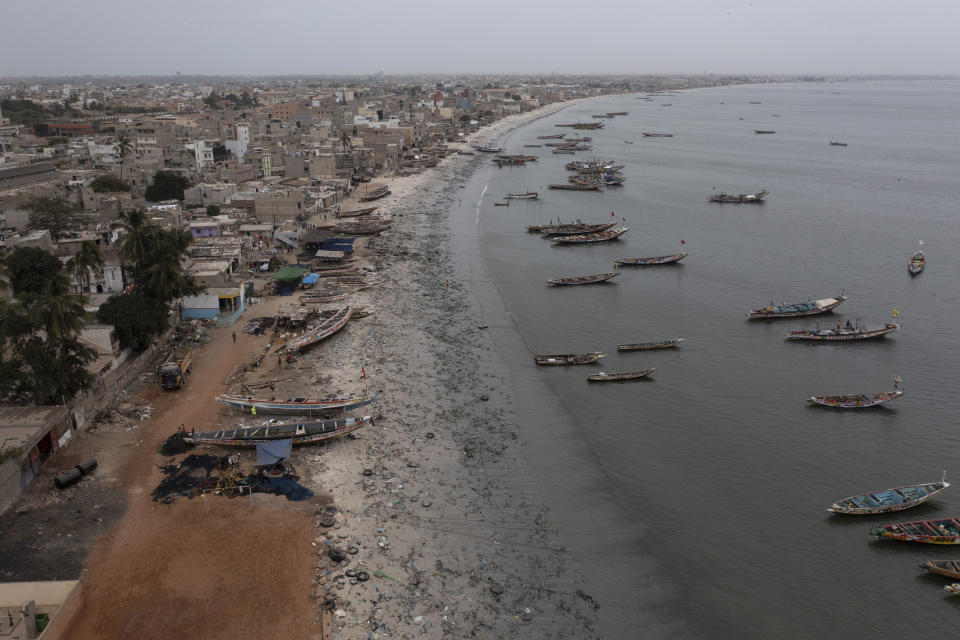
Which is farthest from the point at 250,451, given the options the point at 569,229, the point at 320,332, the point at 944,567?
the point at 569,229

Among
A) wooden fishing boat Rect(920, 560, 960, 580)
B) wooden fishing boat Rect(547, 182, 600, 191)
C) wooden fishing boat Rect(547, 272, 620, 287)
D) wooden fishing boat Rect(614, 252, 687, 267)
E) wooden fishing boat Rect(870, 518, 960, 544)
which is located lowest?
wooden fishing boat Rect(920, 560, 960, 580)

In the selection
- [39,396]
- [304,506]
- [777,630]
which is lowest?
[777,630]

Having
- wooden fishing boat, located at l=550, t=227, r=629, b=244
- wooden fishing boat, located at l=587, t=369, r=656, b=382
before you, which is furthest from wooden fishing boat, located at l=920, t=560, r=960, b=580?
wooden fishing boat, located at l=550, t=227, r=629, b=244

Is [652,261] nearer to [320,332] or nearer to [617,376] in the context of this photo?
[617,376]

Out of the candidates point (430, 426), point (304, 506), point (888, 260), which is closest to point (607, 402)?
point (430, 426)

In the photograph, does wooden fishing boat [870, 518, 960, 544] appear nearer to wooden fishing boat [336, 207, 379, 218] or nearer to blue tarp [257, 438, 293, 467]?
blue tarp [257, 438, 293, 467]

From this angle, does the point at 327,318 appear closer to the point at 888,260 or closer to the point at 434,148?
the point at 888,260

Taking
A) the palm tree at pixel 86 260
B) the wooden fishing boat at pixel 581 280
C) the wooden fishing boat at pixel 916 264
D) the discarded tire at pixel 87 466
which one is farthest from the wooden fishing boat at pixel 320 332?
the wooden fishing boat at pixel 916 264
